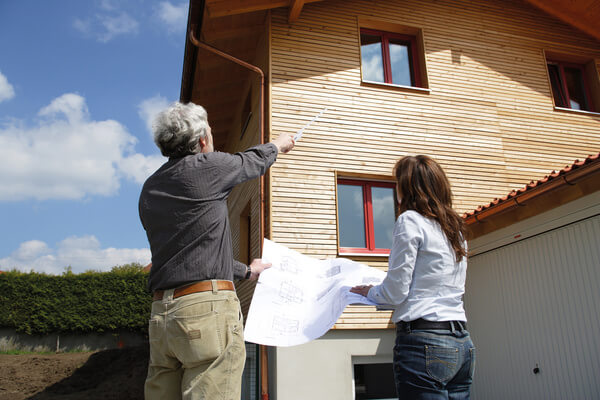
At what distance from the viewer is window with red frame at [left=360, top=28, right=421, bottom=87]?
10.1 m

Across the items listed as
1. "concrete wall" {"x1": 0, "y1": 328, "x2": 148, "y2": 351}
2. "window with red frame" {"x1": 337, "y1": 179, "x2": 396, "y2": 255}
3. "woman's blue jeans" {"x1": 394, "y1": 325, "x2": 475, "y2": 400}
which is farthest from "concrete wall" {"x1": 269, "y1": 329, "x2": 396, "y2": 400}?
"concrete wall" {"x1": 0, "y1": 328, "x2": 148, "y2": 351}

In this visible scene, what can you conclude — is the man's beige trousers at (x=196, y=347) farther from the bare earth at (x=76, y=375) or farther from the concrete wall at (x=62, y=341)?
the concrete wall at (x=62, y=341)

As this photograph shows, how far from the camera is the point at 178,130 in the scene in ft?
8.35

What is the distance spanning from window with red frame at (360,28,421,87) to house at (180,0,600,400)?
0.10ft

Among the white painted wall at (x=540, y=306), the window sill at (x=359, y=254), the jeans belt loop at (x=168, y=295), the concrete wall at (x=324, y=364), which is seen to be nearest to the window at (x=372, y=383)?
the concrete wall at (x=324, y=364)

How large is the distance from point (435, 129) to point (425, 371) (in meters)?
8.23

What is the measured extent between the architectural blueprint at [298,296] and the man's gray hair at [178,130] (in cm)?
104

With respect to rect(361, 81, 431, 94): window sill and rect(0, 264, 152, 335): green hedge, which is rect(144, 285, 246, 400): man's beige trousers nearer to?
rect(361, 81, 431, 94): window sill

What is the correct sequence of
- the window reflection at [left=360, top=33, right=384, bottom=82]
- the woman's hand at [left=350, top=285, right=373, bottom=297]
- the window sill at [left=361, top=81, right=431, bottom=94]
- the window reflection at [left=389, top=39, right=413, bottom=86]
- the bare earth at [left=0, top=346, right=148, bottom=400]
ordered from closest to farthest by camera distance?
the woman's hand at [left=350, top=285, right=373, bottom=297] < the window sill at [left=361, top=81, right=431, bottom=94] < the window reflection at [left=360, top=33, right=384, bottom=82] < the window reflection at [left=389, top=39, right=413, bottom=86] < the bare earth at [left=0, top=346, right=148, bottom=400]

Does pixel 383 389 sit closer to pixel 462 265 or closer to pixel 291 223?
pixel 291 223

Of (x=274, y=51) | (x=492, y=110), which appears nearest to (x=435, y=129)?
(x=492, y=110)

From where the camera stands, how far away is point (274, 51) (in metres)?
9.26

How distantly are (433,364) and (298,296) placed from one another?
3.67 ft

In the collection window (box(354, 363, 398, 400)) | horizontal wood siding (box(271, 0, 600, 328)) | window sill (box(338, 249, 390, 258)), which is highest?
horizontal wood siding (box(271, 0, 600, 328))
